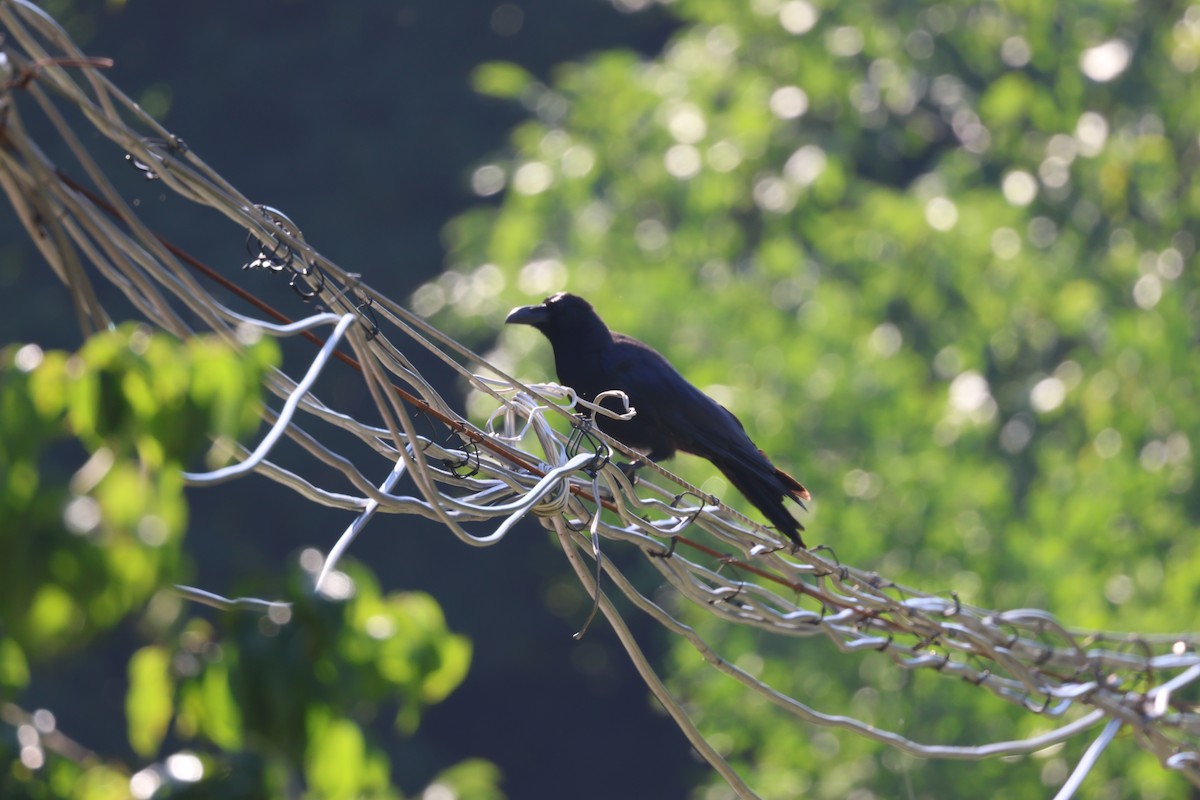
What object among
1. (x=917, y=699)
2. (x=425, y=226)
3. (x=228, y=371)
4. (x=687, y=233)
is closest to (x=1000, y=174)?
(x=687, y=233)

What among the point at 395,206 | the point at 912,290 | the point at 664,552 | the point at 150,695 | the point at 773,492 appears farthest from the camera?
the point at 395,206

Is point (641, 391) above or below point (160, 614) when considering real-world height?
below

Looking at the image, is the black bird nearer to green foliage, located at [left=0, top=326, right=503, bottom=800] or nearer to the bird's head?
the bird's head

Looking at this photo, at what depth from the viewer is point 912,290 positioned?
426 inches

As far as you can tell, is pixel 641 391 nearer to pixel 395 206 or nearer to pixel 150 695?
pixel 150 695

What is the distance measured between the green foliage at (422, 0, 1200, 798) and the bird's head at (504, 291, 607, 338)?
3403 mm

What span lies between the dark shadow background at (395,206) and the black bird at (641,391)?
11.9 m

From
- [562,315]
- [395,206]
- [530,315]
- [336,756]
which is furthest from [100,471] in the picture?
[395,206]

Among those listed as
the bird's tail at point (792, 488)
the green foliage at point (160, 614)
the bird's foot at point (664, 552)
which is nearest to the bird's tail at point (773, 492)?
the bird's tail at point (792, 488)

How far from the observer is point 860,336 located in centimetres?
1026

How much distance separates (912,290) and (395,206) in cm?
972

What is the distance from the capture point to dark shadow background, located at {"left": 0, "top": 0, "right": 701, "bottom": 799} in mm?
17547

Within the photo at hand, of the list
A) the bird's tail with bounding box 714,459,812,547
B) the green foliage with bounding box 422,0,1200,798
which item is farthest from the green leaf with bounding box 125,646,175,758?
the green foliage with bounding box 422,0,1200,798

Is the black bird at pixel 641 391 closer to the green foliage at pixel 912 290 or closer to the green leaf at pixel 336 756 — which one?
the green foliage at pixel 912 290
